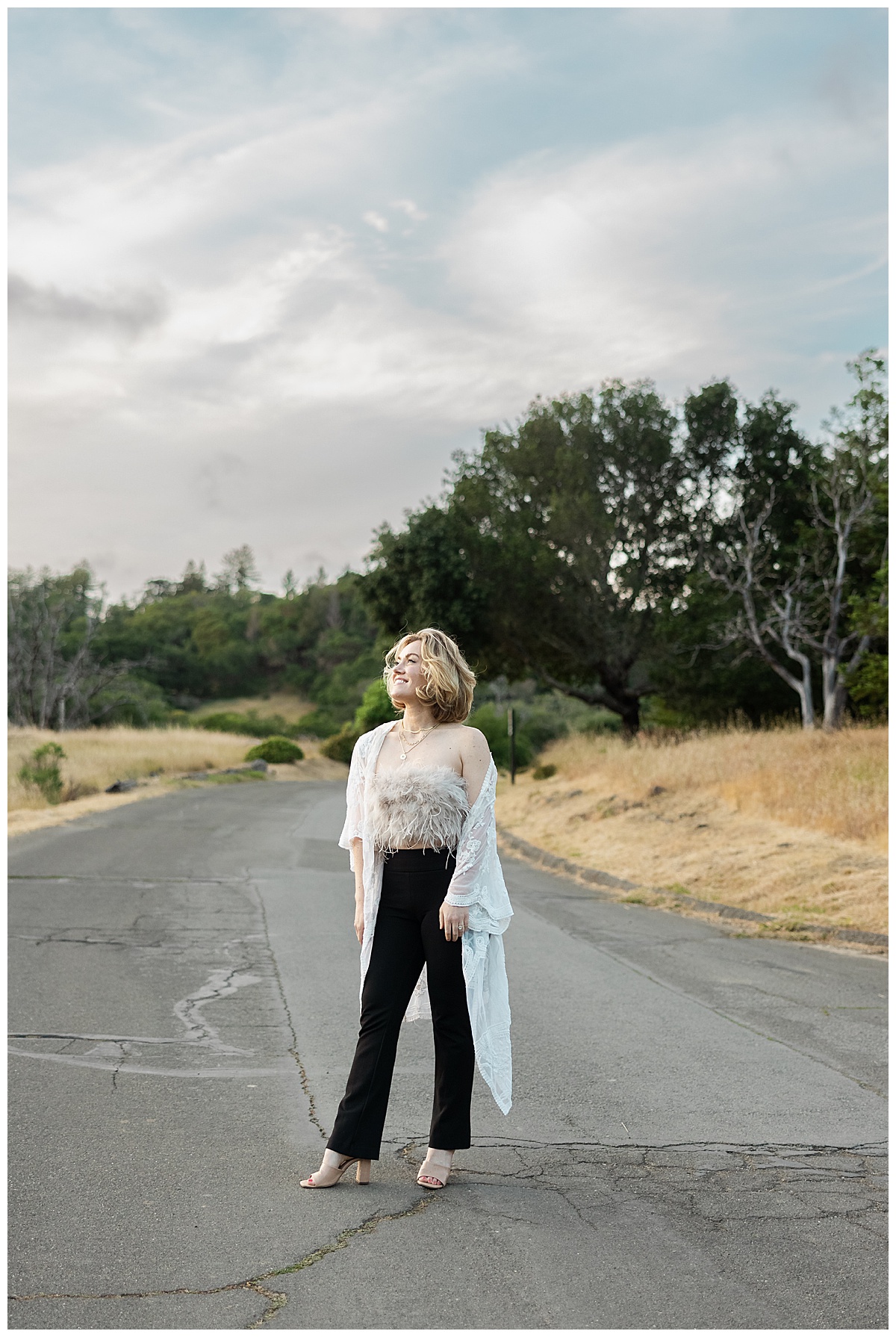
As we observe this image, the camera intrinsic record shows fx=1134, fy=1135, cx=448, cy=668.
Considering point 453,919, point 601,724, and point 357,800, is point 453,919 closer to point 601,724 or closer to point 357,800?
point 357,800

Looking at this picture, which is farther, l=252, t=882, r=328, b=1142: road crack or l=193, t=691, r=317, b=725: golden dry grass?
l=193, t=691, r=317, b=725: golden dry grass

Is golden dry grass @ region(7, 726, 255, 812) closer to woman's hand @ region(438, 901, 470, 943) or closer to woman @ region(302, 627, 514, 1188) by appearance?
woman @ region(302, 627, 514, 1188)

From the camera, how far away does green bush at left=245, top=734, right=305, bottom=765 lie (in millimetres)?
50219

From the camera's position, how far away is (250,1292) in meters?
3.41

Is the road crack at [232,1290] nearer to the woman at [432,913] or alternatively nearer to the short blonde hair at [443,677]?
the woman at [432,913]

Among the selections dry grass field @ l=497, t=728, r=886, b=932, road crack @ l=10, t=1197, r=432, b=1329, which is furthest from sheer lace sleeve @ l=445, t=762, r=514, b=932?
dry grass field @ l=497, t=728, r=886, b=932

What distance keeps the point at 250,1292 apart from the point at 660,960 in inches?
Result: 256

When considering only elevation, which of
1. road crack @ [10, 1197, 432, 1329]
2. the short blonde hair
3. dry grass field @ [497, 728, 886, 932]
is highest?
the short blonde hair

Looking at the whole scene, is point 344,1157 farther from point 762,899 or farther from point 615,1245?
point 762,899

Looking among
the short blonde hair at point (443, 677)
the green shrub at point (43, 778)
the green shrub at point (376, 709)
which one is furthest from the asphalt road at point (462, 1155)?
the green shrub at point (376, 709)

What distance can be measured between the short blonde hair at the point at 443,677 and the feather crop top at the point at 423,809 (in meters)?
0.25

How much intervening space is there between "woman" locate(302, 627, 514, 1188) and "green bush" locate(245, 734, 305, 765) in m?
45.6

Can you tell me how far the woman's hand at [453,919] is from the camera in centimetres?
438

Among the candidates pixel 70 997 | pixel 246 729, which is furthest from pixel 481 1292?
pixel 246 729
